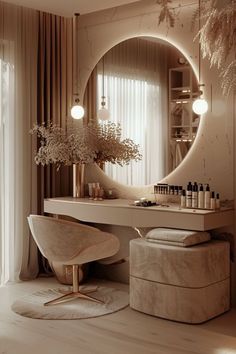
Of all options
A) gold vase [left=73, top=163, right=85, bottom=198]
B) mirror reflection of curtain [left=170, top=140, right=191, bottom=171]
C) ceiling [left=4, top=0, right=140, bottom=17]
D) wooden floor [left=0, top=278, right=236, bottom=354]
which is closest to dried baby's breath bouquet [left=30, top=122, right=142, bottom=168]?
gold vase [left=73, top=163, right=85, bottom=198]

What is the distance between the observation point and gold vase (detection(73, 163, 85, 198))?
16.0ft

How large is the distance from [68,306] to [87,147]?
1446 mm

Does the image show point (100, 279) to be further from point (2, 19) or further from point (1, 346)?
point (2, 19)

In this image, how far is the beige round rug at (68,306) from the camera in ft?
12.6

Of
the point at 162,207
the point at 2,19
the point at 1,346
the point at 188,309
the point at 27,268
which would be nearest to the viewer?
the point at 1,346

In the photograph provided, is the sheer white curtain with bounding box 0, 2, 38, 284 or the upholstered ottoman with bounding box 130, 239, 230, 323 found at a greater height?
the sheer white curtain with bounding box 0, 2, 38, 284

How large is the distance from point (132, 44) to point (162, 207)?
1584 mm

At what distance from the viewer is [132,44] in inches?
184

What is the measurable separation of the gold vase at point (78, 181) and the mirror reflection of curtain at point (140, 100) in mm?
253

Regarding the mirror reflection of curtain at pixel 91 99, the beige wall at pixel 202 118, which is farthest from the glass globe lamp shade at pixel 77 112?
the beige wall at pixel 202 118

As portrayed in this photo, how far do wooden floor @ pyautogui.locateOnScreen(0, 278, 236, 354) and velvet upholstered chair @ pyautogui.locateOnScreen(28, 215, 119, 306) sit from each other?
486mm

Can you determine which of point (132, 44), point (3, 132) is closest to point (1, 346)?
point (3, 132)

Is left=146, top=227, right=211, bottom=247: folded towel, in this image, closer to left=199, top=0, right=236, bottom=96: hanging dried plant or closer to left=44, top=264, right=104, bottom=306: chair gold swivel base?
left=44, top=264, right=104, bottom=306: chair gold swivel base

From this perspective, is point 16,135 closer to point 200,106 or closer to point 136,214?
point 136,214
